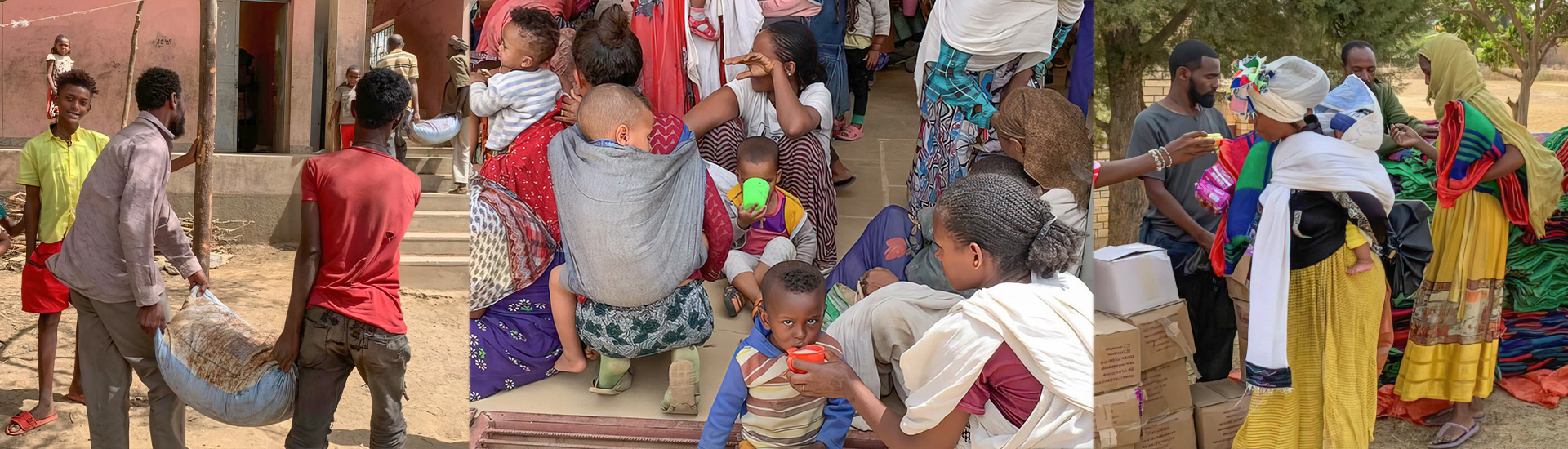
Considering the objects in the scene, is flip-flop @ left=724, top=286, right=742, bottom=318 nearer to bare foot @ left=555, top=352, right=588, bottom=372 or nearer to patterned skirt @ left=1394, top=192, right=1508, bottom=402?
bare foot @ left=555, top=352, right=588, bottom=372

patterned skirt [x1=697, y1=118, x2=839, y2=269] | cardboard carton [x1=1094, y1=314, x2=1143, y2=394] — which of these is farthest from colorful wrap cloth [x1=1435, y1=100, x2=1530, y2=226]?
patterned skirt [x1=697, y1=118, x2=839, y2=269]

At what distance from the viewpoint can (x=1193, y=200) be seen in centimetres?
298

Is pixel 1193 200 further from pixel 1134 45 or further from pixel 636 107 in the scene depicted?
pixel 636 107

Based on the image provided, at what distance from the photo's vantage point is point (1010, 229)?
2254 mm

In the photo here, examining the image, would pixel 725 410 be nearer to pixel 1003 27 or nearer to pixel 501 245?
pixel 501 245

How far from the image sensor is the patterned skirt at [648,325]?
109 inches

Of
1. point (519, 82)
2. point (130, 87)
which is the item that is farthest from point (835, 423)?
point (130, 87)

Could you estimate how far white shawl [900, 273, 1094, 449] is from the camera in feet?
7.09

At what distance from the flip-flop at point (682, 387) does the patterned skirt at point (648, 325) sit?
76 millimetres

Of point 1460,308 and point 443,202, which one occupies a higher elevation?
point 443,202

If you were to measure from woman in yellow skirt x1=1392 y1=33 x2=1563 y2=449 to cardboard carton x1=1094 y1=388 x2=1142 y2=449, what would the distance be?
138 cm

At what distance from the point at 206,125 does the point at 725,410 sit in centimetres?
177

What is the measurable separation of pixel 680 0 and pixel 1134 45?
1.21 m

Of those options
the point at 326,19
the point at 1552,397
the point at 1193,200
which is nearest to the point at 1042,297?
the point at 1193,200
